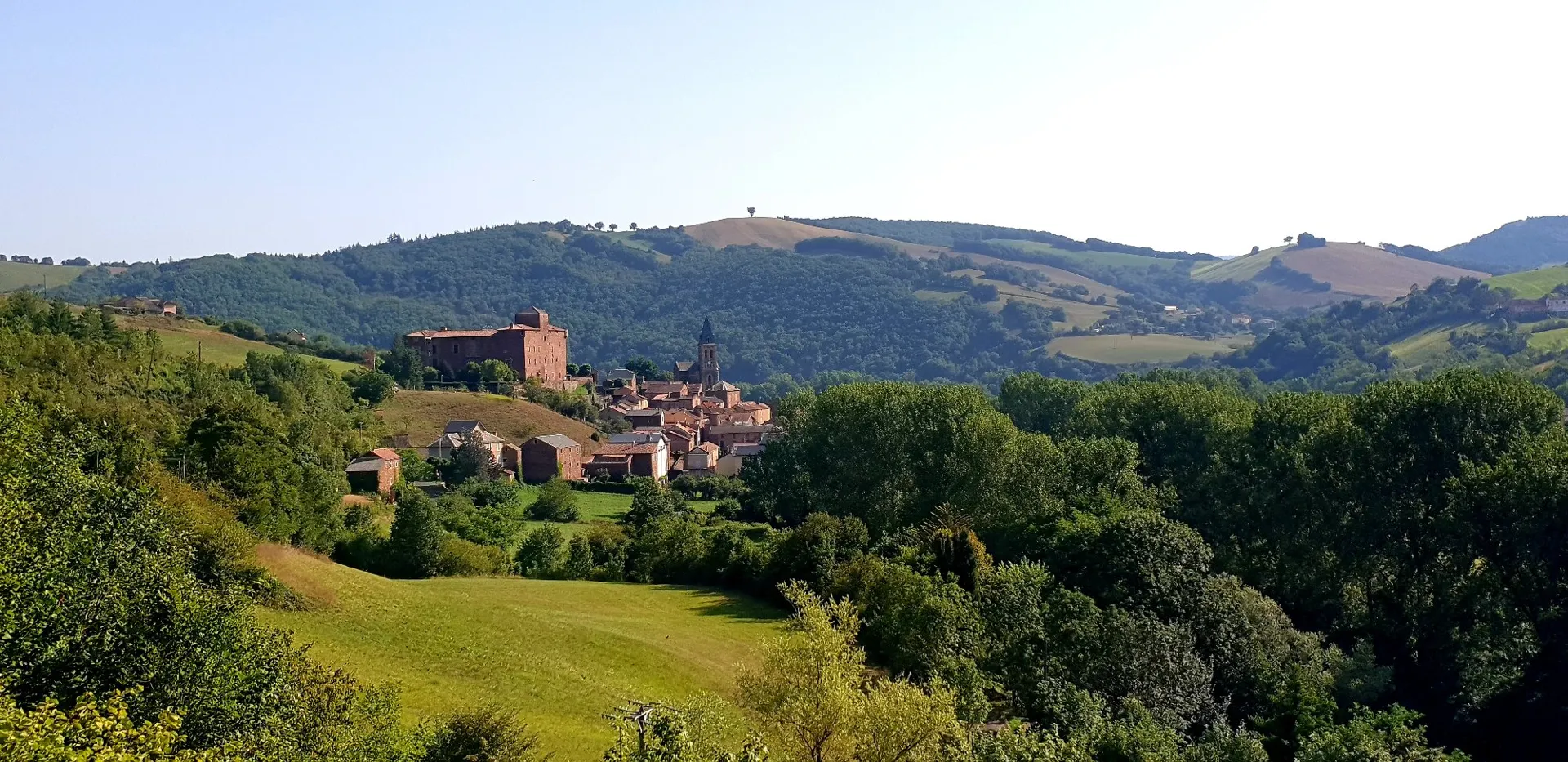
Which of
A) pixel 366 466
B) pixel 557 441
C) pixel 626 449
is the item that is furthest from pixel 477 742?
pixel 626 449

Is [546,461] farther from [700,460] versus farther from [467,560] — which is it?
[467,560]

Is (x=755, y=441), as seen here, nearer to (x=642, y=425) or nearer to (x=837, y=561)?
(x=642, y=425)

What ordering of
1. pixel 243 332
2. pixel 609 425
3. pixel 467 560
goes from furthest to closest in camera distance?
1. pixel 243 332
2. pixel 609 425
3. pixel 467 560

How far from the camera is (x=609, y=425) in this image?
120 meters

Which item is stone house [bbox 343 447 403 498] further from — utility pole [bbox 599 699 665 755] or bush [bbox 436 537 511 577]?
utility pole [bbox 599 699 665 755]

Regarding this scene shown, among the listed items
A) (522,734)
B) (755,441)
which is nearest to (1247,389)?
(755,441)

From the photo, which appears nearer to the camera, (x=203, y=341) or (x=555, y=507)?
(x=555, y=507)

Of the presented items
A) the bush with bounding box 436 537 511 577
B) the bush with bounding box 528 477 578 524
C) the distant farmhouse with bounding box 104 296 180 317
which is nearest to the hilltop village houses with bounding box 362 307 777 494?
the bush with bounding box 528 477 578 524

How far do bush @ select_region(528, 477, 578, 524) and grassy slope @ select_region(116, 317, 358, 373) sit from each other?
39132mm

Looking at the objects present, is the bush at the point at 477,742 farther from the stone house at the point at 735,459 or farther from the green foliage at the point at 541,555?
the stone house at the point at 735,459

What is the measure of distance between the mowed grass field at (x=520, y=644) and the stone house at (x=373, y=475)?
29943 millimetres

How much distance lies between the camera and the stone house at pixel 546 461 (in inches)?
3615

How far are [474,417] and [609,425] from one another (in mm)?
19962

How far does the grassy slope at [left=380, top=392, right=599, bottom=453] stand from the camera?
9775 cm
